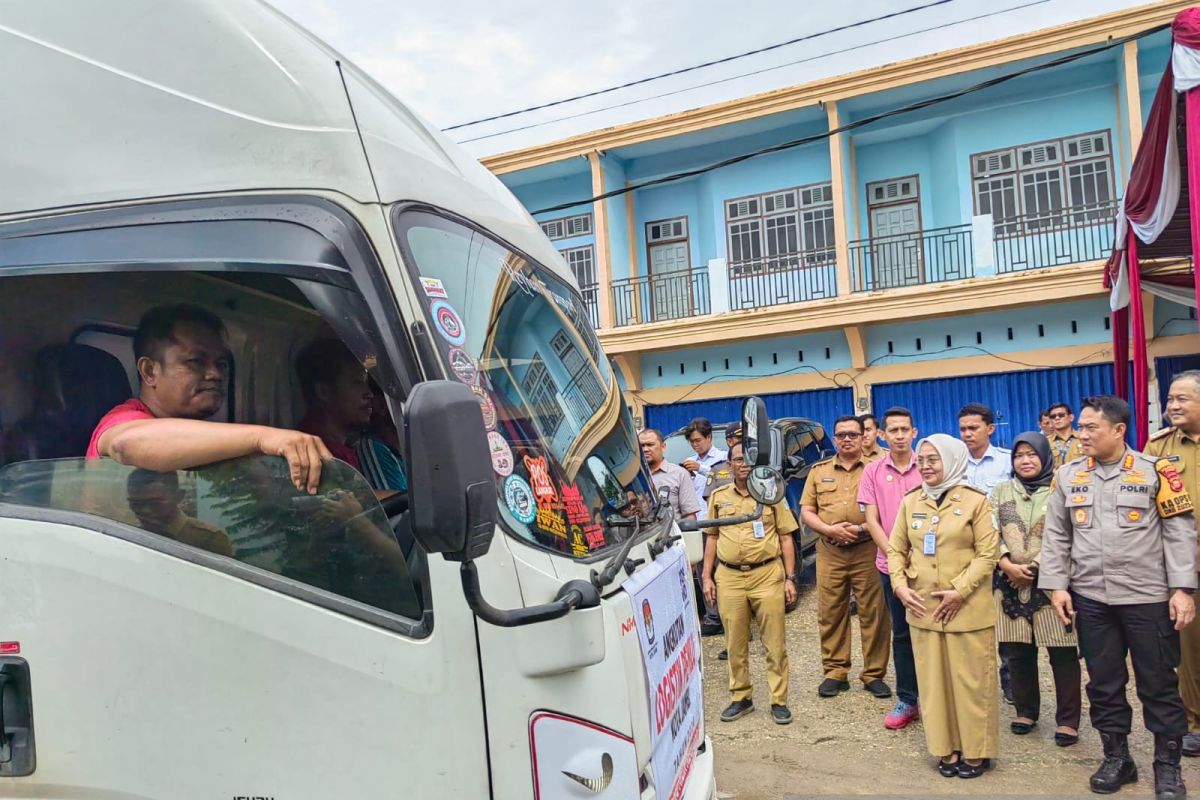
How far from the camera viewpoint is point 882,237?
13.6 metres

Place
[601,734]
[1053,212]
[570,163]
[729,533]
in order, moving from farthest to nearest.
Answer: [570,163] < [1053,212] < [729,533] < [601,734]

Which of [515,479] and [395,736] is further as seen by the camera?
[515,479]

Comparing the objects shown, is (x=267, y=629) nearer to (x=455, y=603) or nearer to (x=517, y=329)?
(x=455, y=603)

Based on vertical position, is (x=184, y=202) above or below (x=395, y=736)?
above

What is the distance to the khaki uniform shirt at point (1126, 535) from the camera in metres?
4.12

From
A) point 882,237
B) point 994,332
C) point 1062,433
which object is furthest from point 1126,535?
point 882,237

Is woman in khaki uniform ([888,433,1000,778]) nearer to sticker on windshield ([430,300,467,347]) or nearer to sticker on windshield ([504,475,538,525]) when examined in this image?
sticker on windshield ([504,475,538,525])

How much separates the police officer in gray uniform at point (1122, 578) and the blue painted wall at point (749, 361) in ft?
32.4

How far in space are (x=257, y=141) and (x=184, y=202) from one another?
0.23m

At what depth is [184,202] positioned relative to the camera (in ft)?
6.86

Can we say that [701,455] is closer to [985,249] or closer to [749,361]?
[749,361]

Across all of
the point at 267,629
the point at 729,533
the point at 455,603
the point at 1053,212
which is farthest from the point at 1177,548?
the point at 1053,212

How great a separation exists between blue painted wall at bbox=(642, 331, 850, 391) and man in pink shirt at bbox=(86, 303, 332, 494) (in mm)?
12839

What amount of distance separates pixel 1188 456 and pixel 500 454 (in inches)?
161
